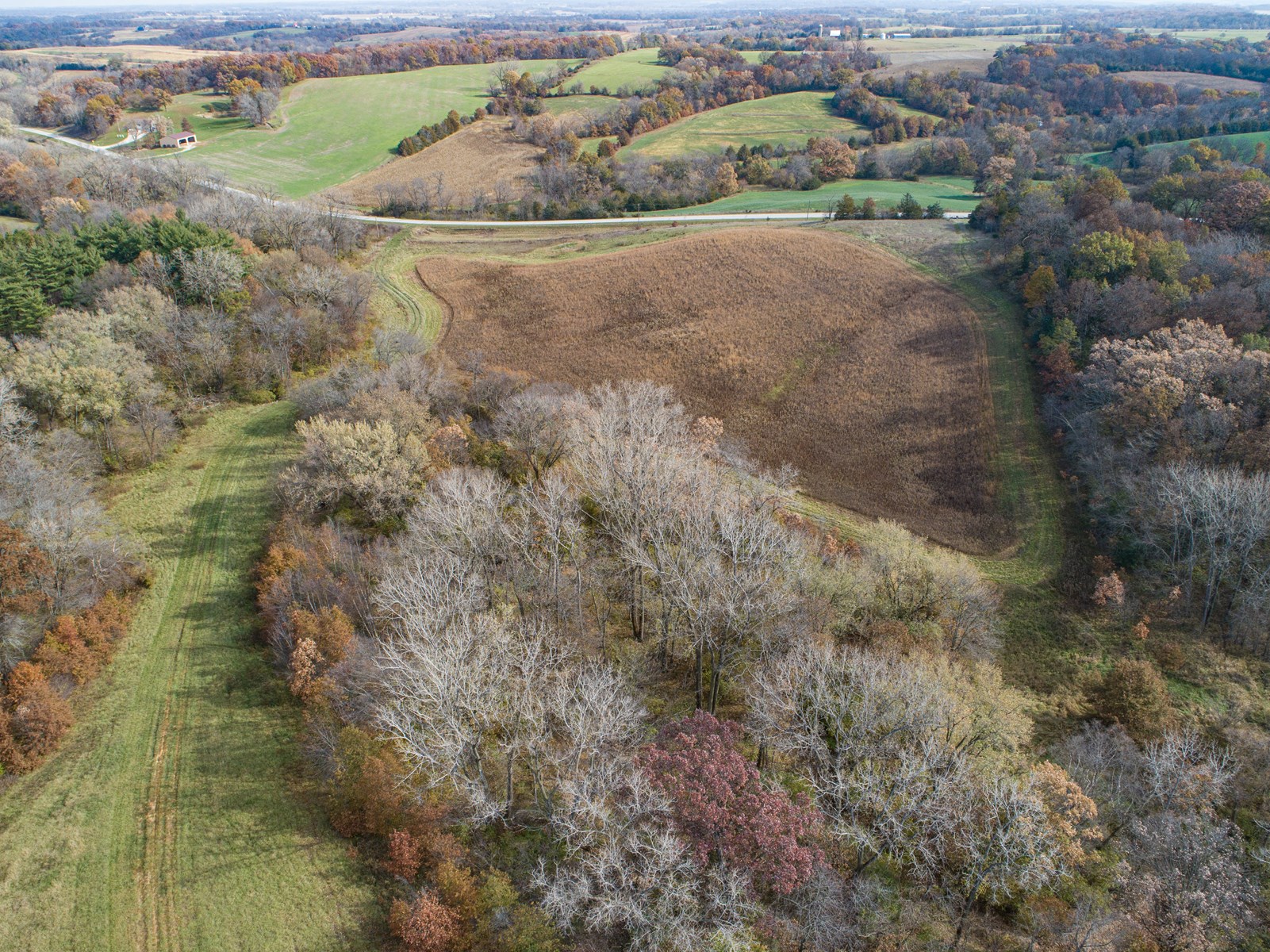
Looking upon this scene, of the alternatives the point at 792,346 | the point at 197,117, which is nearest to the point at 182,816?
the point at 792,346

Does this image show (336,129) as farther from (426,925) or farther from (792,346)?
(426,925)

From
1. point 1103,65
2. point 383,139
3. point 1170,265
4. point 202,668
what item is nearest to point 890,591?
point 202,668

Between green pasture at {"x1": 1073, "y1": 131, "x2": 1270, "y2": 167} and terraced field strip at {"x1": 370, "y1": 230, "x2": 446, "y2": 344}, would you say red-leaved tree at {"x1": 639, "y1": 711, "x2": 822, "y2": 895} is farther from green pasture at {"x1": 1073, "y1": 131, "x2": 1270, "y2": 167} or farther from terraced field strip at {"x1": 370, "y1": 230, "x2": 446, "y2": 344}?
green pasture at {"x1": 1073, "y1": 131, "x2": 1270, "y2": 167}

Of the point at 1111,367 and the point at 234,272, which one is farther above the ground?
the point at 234,272

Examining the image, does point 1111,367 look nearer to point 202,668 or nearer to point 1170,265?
point 1170,265

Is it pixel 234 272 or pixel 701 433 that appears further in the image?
pixel 234 272

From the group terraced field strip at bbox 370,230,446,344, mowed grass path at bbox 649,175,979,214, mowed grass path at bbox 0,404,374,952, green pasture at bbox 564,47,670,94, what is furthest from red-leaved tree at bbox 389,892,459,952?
green pasture at bbox 564,47,670,94
